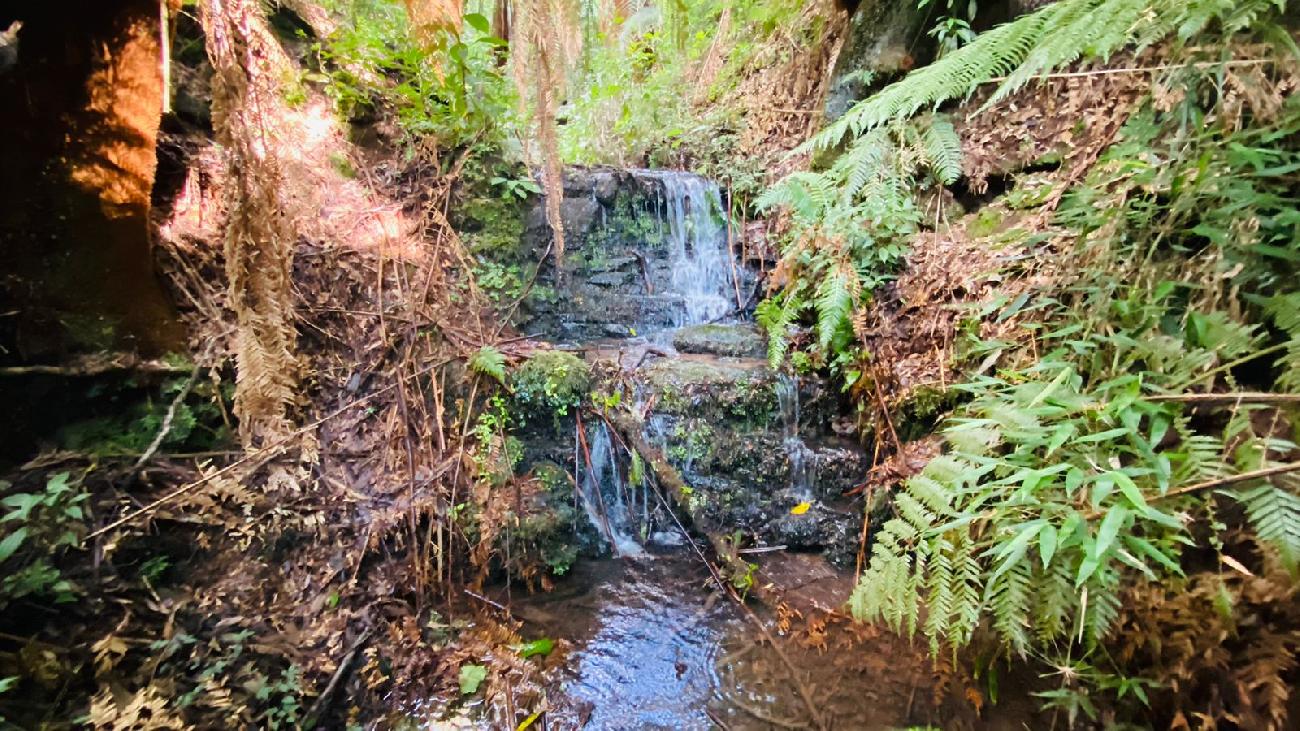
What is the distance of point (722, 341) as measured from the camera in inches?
194

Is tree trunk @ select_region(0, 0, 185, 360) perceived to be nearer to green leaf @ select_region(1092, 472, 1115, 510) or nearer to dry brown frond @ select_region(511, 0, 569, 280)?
dry brown frond @ select_region(511, 0, 569, 280)

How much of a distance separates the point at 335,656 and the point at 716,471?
2556 mm

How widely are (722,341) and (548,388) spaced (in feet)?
6.09

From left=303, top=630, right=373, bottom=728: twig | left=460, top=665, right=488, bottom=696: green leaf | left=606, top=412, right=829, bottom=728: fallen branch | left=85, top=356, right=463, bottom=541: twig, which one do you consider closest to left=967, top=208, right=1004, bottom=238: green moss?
left=606, top=412, right=829, bottom=728: fallen branch

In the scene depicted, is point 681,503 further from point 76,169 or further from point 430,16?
point 430,16

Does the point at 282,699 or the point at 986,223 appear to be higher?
the point at 986,223

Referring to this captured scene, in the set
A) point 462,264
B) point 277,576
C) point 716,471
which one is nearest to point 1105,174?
point 716,471

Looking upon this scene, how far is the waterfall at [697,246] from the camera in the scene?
565 cm

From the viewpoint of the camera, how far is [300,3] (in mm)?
4012

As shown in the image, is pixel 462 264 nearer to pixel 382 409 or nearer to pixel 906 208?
pixel 382 409

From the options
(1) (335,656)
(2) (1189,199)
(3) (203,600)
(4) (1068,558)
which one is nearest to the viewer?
(4) (1068,558)

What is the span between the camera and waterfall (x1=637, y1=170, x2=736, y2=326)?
5.65m

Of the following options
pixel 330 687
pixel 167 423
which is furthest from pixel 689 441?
pixel 167 423

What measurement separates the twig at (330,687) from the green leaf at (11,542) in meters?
1.28
